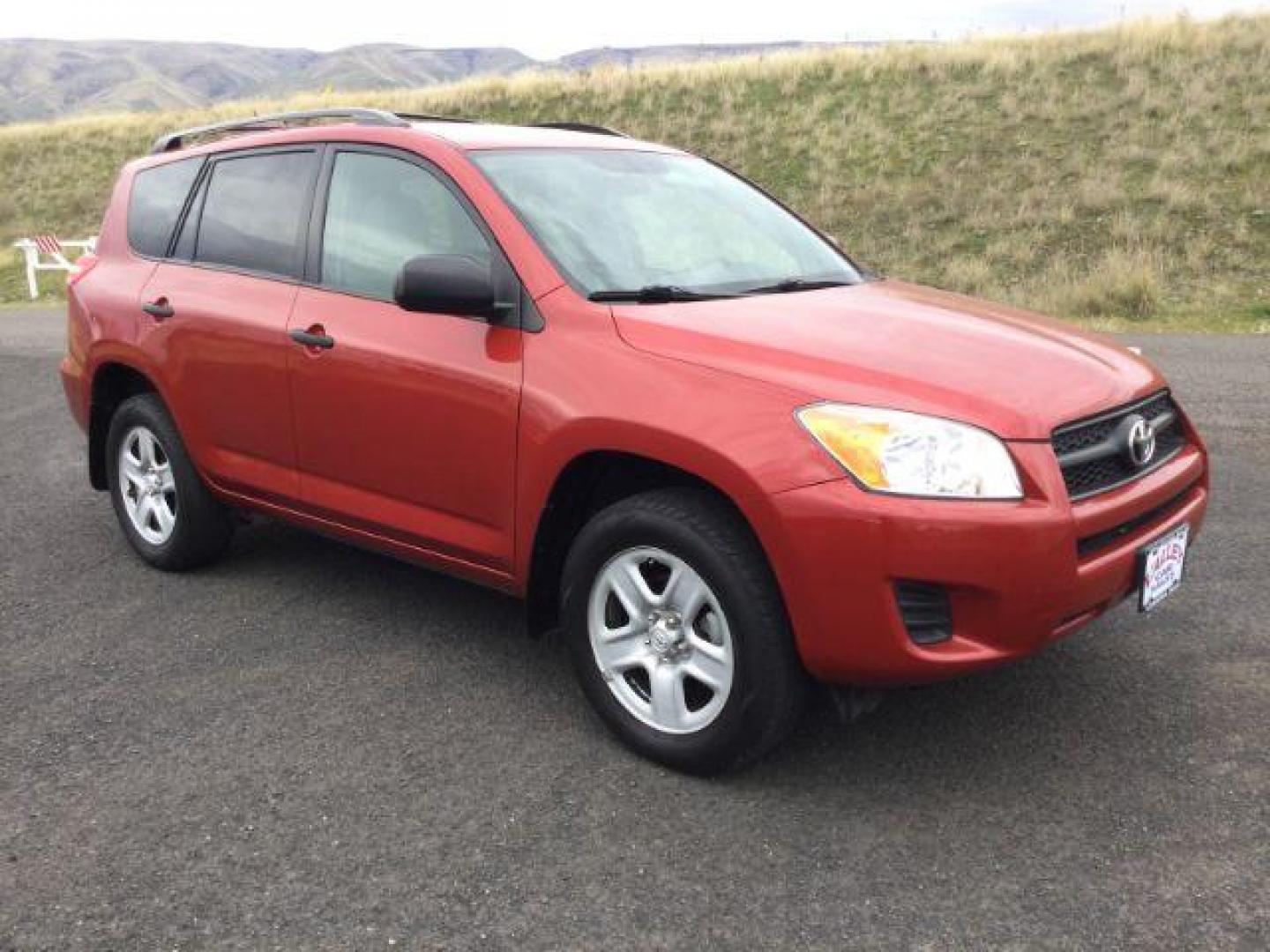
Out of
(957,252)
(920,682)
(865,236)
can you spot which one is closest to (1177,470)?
(920,682)

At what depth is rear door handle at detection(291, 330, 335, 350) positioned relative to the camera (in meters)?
3.87

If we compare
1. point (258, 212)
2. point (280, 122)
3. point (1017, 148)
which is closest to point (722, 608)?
point (258, 212)

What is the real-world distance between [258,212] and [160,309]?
583 millimetres

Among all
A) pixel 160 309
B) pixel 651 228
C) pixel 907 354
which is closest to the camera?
pixel 907 354

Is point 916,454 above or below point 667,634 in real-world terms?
above

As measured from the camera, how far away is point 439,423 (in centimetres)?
355

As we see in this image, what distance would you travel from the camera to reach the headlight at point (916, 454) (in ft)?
9.00

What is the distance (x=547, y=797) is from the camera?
121 inches

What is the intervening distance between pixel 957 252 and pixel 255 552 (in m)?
14.1

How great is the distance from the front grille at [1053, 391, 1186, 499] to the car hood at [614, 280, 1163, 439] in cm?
4

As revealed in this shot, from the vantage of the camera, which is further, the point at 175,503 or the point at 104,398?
the point at 104,398

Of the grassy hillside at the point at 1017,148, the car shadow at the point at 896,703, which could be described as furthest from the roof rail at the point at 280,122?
the grassy hillside at the point at 1017,148

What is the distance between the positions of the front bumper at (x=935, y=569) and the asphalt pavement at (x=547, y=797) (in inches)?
18.6

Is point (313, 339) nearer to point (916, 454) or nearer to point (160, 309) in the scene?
point (160, 309)
